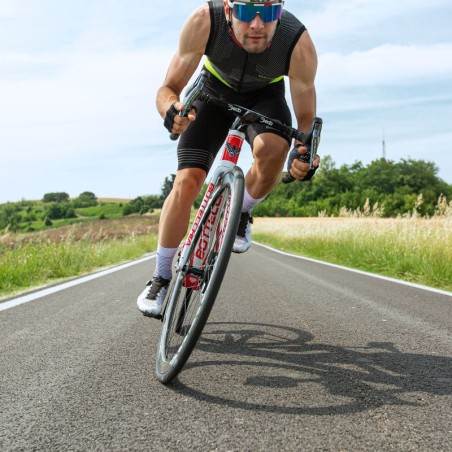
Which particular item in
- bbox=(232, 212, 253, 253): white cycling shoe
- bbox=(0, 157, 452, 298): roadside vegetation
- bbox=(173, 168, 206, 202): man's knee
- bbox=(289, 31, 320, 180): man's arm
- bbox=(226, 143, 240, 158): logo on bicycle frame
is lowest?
bbox=(0, 157, 452, 298): roadside vegetation

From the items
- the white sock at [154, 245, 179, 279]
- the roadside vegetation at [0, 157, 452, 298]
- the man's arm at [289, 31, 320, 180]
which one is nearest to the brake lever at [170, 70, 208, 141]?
the man's arm at [289, 31, 320, 180]

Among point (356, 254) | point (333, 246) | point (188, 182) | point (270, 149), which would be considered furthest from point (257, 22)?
point (333, 246)

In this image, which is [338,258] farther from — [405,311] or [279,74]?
[279,74]

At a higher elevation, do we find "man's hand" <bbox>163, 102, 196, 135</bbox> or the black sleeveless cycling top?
the black sleeveless cycling top

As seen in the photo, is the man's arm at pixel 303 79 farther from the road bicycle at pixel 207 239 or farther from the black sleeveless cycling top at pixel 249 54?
the road bicycle at pixel 207 239

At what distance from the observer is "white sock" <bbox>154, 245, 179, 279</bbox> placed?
342 centimetres

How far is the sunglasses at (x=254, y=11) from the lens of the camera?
2.81m

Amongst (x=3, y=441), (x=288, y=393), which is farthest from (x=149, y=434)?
(x=288, y=393)

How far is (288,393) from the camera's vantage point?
7.79ft

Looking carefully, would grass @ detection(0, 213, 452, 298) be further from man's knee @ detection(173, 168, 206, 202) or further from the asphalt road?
man's knee @ detection(173, 168, 206, 202)

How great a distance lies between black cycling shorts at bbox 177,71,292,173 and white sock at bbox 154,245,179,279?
0.53 metres

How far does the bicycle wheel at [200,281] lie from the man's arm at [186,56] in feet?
1.98

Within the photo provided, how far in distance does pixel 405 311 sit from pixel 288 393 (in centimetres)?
287

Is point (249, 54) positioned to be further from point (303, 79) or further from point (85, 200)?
point (85, 200)
